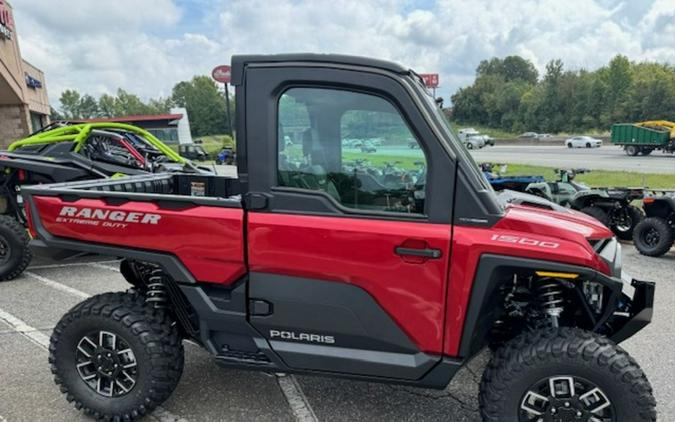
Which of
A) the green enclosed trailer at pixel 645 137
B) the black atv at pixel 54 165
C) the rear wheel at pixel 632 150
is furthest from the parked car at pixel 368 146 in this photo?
the rear wheel at pixel 632 150

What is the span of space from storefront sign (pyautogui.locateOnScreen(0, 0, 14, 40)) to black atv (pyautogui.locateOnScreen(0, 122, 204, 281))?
740 inches

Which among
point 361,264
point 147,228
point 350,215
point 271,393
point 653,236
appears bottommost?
point 271,393

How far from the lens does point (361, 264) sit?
8.13 feet

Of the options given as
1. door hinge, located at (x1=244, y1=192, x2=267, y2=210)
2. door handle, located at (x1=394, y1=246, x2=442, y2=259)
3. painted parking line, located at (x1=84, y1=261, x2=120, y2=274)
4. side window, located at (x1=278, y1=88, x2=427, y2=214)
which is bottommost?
painted parking line, located at (x1=84, y1=261, x2=120, y2=274)

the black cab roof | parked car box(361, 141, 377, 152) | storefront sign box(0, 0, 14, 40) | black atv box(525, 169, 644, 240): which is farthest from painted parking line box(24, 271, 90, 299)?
storefront sign box(0, 0, 14, 40)

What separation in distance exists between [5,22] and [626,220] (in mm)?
26402

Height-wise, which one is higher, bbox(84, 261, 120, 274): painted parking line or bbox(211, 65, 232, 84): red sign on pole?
bbox(211, 65, 232, 84): red sign on pole

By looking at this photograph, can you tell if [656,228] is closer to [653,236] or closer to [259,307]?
[653,236]

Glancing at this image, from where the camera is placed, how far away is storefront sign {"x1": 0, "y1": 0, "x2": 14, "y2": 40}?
2175 cm

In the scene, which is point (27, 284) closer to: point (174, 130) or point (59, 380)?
point (59, 380)

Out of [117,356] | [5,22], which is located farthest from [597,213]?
[5,22]

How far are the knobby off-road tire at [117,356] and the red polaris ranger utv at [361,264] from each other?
1 centimetres

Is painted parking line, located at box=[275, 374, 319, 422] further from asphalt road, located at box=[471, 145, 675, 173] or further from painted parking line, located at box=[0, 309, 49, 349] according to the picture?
asphalt road, located at box=[471, 145, 675, 173]

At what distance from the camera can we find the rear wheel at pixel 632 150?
101 feet
